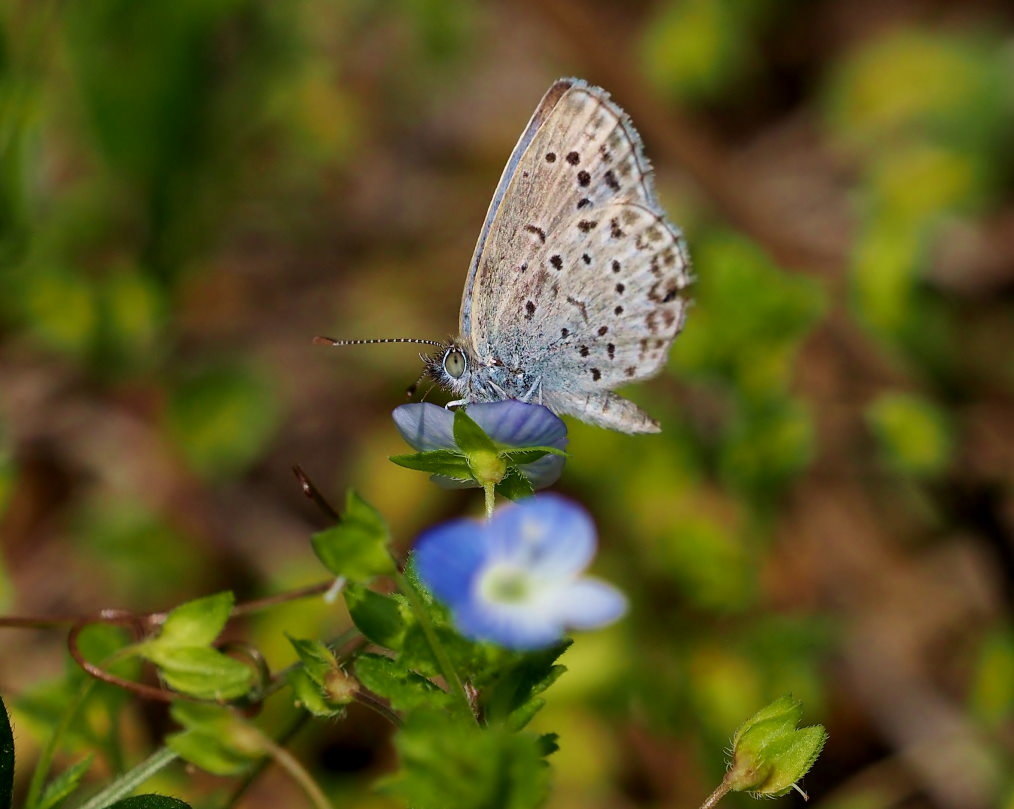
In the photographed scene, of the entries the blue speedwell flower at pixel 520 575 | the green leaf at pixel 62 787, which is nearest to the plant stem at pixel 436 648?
the blue speedwell flower at pixel 520 575

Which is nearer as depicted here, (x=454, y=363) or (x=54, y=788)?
(x=54, y=788)

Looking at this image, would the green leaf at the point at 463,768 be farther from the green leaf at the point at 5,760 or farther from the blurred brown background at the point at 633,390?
the blurred brown background at the point at 633,390

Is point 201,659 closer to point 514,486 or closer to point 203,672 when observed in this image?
point 203,672

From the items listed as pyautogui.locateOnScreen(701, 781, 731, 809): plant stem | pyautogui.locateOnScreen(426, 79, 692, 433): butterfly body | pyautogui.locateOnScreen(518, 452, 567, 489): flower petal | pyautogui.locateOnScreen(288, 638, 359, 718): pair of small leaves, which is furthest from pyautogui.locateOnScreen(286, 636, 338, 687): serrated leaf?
pyautogui.locateOnScreen(426, 79, 692, 433): butterfly body

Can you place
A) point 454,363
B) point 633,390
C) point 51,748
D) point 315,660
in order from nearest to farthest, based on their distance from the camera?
point 315,660
point 51,748
point 454,363
point 633,390

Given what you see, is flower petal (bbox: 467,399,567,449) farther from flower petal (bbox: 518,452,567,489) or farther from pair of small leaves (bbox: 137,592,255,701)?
pair of small leaves (bbox: 137,592,255,701)

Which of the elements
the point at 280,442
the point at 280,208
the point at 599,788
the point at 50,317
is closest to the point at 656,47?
the point at 280,208

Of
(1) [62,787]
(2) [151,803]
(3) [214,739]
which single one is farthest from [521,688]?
(1) [62,787]
